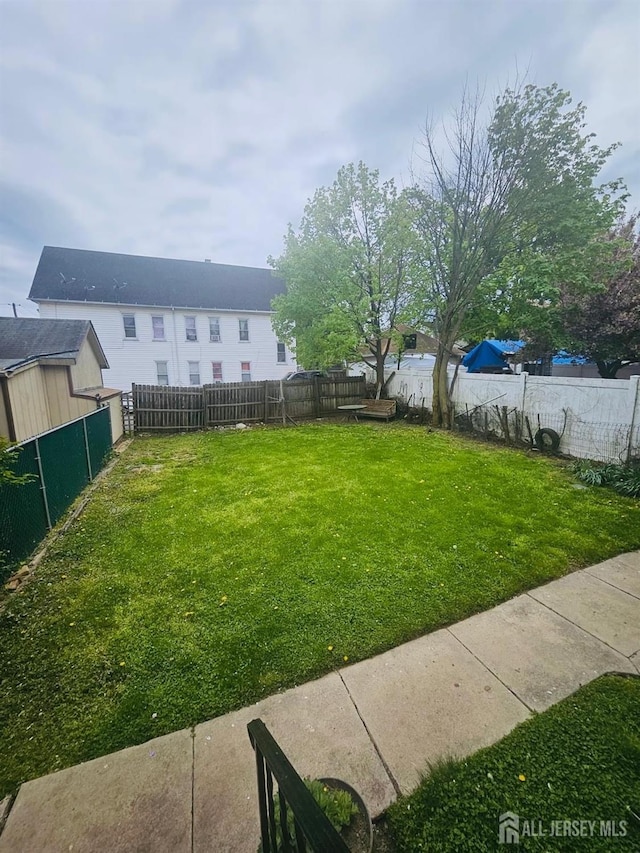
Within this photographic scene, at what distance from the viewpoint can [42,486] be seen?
4293 millimetres

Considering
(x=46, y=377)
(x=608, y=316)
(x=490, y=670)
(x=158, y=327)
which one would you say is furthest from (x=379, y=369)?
(x=158, y=327)

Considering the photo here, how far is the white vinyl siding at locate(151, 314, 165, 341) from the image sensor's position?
19.3m

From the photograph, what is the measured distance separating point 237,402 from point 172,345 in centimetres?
1053

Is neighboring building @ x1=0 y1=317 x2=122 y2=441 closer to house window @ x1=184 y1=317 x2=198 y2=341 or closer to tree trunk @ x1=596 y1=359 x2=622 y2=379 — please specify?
house window @ x1=184 y1=317 x2=198 y2=341

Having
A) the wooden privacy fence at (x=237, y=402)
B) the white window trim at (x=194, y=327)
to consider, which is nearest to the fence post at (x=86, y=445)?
the wooden privacy fence at (x=237, y=402)

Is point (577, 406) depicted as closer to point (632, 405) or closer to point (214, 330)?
point (632, 405)

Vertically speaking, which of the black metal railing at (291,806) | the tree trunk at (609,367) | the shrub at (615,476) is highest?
the tree trunk at (609,367)

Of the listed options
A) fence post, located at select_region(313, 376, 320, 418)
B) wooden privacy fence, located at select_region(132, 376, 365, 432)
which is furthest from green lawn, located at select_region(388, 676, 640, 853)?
fence post, located at select_region(313, 376, 320, 418)

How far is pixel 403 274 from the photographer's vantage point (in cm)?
1120

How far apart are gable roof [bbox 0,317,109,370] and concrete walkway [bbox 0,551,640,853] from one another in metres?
7.60

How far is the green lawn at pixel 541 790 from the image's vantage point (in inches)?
58.3

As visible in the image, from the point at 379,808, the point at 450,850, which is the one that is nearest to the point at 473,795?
the point at 450,850

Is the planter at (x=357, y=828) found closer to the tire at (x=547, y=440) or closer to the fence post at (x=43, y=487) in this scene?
the fence post at (x=43, y=487)

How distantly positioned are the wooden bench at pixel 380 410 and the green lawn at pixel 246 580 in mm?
5479
